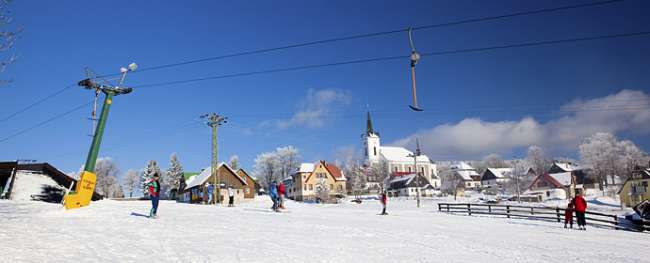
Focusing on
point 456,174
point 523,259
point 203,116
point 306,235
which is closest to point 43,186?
point 203,116

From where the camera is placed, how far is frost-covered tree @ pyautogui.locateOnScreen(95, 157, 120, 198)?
10688 cm

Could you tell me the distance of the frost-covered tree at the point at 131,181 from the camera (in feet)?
433

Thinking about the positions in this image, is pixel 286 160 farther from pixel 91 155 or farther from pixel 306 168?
pixel 91 155

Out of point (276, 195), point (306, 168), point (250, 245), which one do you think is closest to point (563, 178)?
point (306, 168)

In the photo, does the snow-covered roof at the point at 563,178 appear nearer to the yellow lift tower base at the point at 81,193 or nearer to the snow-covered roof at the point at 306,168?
the snow-covered roof at the point at 306,168

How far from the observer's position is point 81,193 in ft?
71.3

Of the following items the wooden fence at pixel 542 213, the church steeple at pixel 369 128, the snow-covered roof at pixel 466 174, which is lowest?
the wooden fence at pixel 542 213

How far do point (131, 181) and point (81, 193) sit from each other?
121800mm

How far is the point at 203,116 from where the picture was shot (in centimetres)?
4925

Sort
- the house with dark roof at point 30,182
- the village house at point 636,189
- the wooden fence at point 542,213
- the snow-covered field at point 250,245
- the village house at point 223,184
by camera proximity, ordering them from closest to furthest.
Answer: the snow-covered field at point 250,245
the wooden fence at point 542,213
the house with dark roof at point 30,182
the village house at point 223,184
the village house at point 636,189

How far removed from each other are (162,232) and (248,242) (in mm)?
3444

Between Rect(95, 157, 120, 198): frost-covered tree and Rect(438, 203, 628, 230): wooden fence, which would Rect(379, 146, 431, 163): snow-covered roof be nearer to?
Rect(95, 157, 120, 198): frost-covered tree

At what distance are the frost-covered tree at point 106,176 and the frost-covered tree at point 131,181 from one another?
17.5 metres

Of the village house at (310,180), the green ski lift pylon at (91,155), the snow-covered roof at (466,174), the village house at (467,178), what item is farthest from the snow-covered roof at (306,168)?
the snow-covered roof at (466,174)
